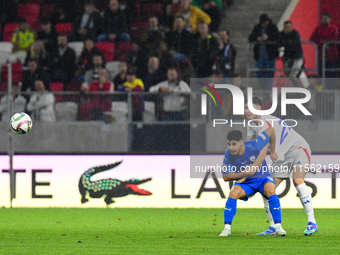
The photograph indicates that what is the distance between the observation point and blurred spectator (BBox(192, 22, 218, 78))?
14.5 m

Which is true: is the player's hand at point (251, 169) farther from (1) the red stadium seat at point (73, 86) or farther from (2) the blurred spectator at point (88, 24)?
(2) the blurred spectator at point (88, 24)

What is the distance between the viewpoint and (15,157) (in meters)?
12.6

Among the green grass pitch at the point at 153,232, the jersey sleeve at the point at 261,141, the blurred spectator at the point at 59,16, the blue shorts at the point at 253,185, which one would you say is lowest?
the green grass pitch at the point at 153,232

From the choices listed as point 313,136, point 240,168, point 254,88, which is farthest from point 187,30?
point 240,168

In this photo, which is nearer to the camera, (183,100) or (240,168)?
(240,168)

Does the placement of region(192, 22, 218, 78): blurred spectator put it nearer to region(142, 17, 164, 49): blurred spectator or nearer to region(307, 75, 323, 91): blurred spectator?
region(142, 17, 164, 49): blurred spectator

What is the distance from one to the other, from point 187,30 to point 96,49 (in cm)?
209

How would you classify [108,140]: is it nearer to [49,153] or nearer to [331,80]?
[49,153]

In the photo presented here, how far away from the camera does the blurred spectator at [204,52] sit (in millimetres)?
14469

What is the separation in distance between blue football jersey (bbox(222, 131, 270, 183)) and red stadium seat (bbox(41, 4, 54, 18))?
10.7 meters

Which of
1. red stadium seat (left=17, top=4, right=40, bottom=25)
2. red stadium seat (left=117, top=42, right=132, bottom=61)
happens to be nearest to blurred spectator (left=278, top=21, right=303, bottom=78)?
red stadium seat (left=117, top=42, right=132, bottom=61)

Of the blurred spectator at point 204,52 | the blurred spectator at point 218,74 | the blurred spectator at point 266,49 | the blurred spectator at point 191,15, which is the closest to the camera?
the blurred spectator at point 218,74

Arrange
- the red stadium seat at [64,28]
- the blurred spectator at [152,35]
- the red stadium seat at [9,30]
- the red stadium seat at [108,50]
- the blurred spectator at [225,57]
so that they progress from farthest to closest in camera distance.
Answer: the red stadium seat at [9,30] < the red stadium seat at [64,28] < the red stadium seat at [108,50] < the blurred spectator at [152,35] < the blurred spectator at [225,57]

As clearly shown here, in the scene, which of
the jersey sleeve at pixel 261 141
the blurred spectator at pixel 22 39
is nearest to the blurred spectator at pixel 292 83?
the jersey sleeve at pixel 261 141
